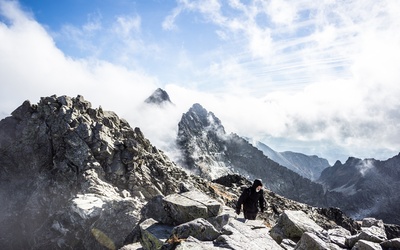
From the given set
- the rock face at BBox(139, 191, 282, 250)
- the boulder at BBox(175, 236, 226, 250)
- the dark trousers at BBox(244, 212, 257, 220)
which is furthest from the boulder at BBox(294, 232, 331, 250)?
the dark trousers at BBox(244, 212, 257, 220)

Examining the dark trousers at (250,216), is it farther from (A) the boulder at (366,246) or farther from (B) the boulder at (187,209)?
(A) the boulder at (366,246)

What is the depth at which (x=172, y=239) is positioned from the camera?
42.5 ft

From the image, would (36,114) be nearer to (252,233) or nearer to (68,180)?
(68,180)

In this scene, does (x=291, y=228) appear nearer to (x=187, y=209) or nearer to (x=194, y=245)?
(x=187, y=209)

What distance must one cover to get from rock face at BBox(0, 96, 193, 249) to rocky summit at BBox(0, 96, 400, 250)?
0.14 m

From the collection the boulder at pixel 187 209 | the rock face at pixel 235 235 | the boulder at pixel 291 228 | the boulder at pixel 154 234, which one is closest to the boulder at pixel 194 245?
the rock face at pixel 235 235

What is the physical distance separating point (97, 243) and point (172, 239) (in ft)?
63.8

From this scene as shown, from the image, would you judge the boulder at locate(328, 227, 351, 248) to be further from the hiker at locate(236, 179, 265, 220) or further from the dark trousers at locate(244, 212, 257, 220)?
the dark trousers at locate(244, 212, 257, 220)

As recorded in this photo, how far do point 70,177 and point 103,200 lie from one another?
35.8 ft

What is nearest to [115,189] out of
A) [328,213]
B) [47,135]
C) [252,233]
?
[47,135]

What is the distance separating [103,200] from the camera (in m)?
35.4

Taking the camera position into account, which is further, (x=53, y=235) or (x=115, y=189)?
(x=115, y=189)

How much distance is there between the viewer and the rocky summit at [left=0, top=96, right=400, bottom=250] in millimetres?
15477

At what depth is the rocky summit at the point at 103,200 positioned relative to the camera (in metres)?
15.5
